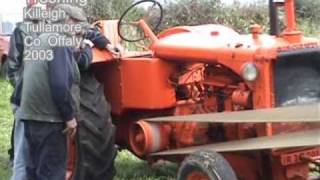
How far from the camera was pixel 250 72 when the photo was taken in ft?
14.6

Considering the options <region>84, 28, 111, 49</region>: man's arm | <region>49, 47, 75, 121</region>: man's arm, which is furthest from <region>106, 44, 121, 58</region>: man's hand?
<region>49, 47, 75, 121</region>: man's arm

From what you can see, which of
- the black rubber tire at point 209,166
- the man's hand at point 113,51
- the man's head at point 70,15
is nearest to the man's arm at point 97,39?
the man's hand at point 113,51

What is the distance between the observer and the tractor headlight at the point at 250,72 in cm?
443

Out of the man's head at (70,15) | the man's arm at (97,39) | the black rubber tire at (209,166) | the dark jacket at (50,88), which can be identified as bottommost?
the black rubber tire at (209,166)

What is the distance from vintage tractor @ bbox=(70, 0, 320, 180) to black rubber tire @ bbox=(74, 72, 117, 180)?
1 centimetres

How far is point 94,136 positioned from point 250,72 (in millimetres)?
1335

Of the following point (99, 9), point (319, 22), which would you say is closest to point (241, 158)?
point (99, 9)

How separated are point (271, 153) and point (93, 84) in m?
1.52

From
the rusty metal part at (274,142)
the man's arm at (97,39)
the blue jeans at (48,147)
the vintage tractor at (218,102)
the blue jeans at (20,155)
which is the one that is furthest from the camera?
the man's arm at (97,39)

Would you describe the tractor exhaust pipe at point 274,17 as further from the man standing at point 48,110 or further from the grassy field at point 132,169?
the grassy field at point 132,169

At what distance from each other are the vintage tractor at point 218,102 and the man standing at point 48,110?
52 centimetres

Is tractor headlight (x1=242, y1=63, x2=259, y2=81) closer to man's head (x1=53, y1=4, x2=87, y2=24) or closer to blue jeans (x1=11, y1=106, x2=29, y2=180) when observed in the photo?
man's head (x1=53, y1=4, x2=87, y2=24)

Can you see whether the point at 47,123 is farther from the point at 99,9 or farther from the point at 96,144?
the point at 99,9

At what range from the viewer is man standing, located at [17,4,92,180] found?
14.7 ft
